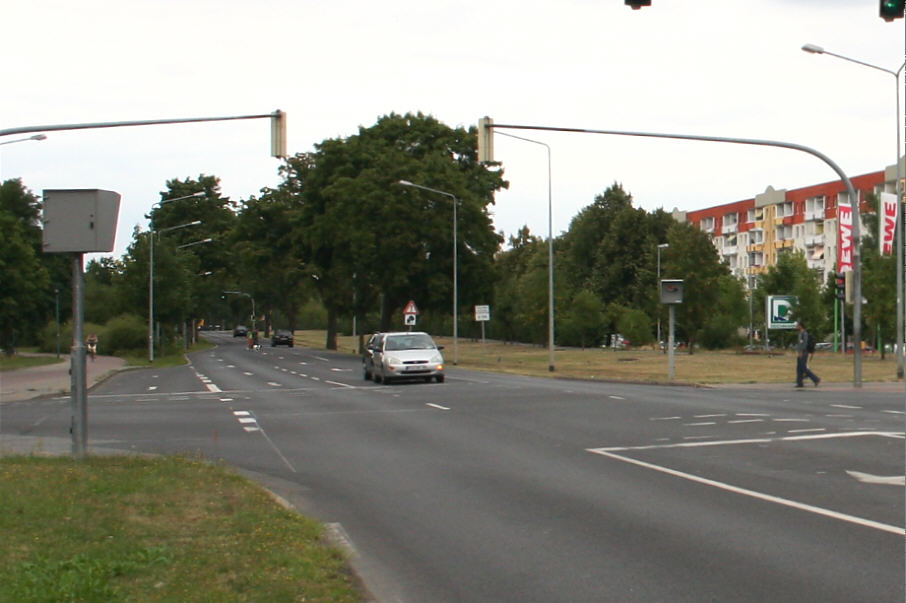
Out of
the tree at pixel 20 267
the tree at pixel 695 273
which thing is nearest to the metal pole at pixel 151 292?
the tree at pixel 20 267

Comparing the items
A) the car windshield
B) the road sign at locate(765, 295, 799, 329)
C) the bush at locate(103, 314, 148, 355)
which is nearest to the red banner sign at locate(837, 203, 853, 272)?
the car windshield

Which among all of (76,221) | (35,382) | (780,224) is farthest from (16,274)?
(780,224)

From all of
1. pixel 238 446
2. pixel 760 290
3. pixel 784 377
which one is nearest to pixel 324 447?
pixel 238 446

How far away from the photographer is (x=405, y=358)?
1305 inches

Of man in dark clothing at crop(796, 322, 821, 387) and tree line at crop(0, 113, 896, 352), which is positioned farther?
tree line at crop(0, 113, 896, 352)

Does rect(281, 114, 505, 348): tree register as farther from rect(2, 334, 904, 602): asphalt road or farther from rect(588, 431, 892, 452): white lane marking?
rect(588, 431, 892, 452): white lane marking

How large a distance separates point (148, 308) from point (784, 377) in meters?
41.3

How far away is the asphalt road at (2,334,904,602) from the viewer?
7.27 m

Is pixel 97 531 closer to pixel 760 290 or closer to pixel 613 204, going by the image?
pixel 760 290

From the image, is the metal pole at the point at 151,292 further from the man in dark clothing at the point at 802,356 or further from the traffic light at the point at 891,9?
the traffic light at the point at 891,9

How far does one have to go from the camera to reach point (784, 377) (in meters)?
34.6

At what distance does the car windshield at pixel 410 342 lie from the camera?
112 ft

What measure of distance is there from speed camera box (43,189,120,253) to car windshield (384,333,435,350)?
21.8 m

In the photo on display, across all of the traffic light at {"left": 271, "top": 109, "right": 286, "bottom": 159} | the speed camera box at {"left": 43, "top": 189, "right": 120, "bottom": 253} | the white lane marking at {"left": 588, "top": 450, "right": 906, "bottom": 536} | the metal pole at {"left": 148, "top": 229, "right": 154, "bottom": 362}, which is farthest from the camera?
the metal pole at {"left": 148, "top": 229, "right": 154, "bottom": 362}
